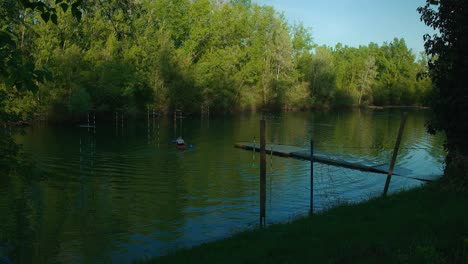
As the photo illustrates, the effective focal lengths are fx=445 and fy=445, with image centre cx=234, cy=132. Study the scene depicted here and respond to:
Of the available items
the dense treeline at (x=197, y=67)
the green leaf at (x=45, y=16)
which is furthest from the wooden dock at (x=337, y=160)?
the dense treeline at (x=197, y=67)

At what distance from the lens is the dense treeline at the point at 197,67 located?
5047 centimetres

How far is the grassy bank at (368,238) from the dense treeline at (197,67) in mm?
33388

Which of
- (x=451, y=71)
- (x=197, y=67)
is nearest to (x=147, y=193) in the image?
(x=451, y=71)

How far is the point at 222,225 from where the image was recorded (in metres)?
14.2

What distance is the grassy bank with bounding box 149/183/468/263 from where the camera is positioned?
6383 millimetres

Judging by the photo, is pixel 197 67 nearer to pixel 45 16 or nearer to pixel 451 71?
pixel 451 71

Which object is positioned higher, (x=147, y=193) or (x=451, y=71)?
(x=451, y=71)

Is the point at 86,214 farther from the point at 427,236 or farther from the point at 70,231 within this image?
the point at 427,236

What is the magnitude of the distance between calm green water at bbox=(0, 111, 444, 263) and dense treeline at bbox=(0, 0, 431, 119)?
623 inches

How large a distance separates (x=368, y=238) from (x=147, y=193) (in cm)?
1270

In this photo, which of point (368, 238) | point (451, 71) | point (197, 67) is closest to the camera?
point (368, 238)

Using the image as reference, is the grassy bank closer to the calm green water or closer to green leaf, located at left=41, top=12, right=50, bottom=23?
the calm green water

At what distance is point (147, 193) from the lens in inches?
736

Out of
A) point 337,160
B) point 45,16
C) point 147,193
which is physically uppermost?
point 45,16
